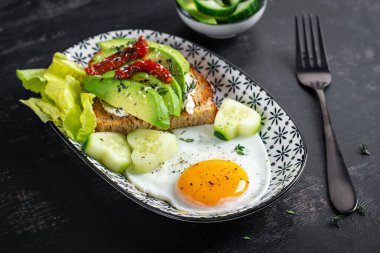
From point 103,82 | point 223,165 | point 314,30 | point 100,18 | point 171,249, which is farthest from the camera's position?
point 100,18

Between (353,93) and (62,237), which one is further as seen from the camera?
(353,93)

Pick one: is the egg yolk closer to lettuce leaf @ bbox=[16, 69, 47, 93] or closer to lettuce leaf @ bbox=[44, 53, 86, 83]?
lettuce leaf @ bbox=[44, 53, 86, 83]

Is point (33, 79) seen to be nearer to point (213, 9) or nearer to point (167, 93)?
point (167, 93)

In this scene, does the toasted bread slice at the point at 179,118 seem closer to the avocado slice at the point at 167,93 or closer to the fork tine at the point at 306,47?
the avocado slice at the point at 167,93

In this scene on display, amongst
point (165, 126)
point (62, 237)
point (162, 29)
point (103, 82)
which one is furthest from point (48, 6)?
point (62, 237)

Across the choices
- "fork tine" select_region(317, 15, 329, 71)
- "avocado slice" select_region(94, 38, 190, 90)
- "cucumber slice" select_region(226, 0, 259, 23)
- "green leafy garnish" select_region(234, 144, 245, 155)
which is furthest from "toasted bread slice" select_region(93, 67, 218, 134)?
"fork tine" select_region(317, 15, 329, 71)

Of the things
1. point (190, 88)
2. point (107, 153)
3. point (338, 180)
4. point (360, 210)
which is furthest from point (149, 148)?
point (360, 210)

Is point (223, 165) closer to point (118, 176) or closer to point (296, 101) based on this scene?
point (118, 176)
